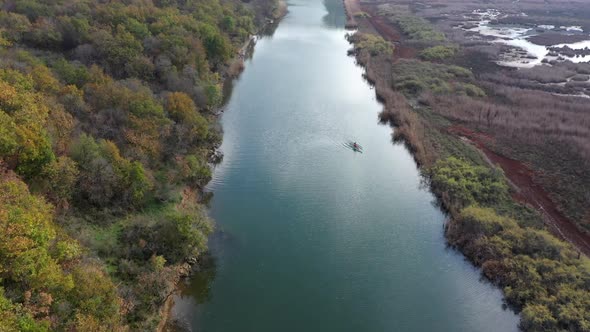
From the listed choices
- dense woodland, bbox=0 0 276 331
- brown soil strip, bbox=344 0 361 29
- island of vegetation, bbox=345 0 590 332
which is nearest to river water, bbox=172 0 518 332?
island of vegetation, bbox=345 0 590 332

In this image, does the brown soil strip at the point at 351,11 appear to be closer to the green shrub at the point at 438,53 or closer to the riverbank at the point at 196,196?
the riverbank at the point at 196,196

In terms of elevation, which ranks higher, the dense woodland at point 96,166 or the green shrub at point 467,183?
the dense woodland at point 96,166

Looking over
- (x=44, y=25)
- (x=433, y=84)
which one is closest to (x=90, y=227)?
(x=44, y=25)

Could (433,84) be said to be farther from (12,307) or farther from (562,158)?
(12,307)

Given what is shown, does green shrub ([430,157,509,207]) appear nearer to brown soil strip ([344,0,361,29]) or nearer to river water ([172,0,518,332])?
river water ([172,0,518,332])

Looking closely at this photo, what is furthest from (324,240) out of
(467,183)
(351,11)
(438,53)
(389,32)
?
(351,11)

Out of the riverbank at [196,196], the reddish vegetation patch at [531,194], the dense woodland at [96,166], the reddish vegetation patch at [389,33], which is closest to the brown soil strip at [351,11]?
the reddish vegetation patch at [389,33]
